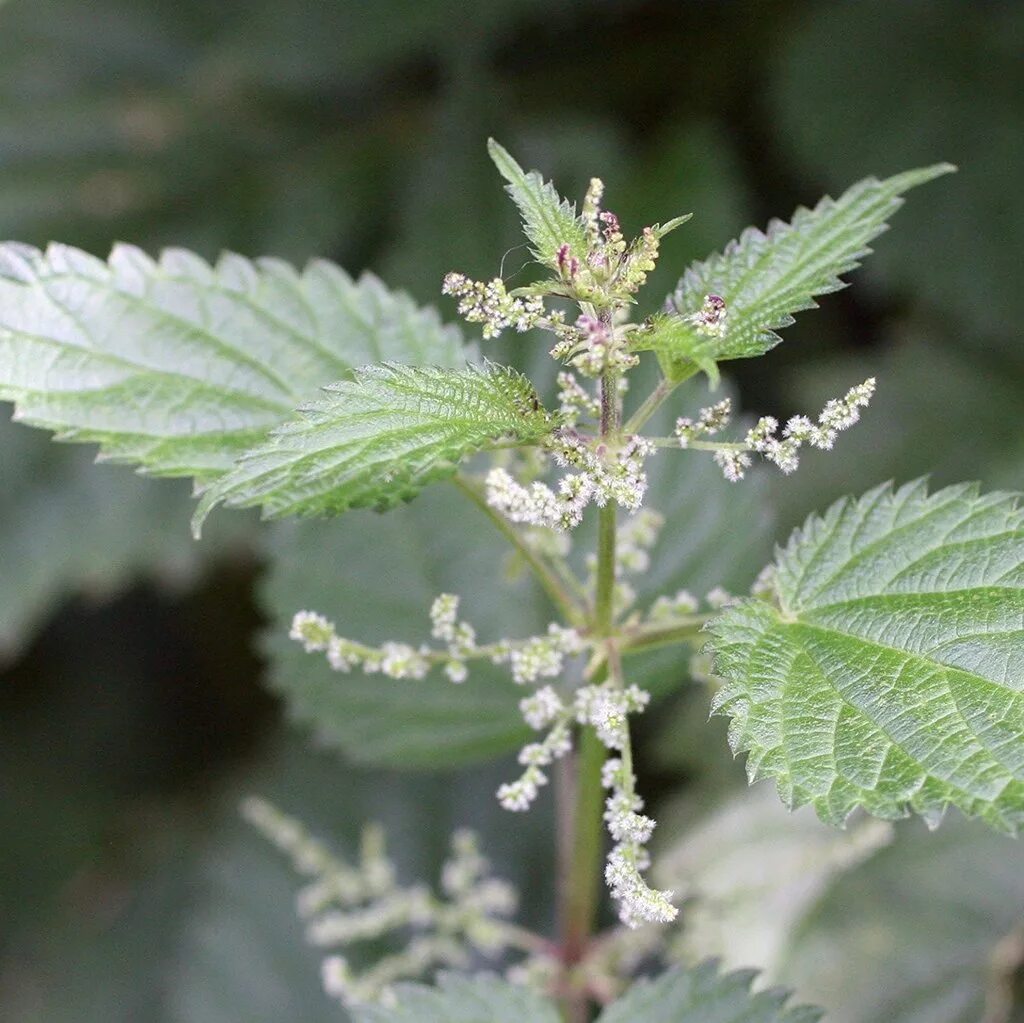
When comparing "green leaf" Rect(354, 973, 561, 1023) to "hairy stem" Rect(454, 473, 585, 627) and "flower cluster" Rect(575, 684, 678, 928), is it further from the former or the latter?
"hairy stem" Rect(454, 473, 585, 627)

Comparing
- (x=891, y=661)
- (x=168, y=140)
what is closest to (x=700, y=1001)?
(x=891, y=661)

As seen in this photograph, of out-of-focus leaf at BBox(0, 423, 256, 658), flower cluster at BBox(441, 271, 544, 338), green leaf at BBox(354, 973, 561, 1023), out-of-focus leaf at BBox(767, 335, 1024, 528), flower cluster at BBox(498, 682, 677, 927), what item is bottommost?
green leaf at BBox(354, 973, 561, 1023)

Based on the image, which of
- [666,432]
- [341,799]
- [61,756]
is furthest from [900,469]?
[61,756]

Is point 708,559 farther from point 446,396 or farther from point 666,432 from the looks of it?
point 446,396

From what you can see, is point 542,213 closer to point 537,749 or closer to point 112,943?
point 537,749

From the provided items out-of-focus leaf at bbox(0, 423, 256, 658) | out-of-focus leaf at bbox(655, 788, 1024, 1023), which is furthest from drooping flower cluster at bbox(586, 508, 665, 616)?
out-of-focus leaf at bbox(0, 423, 256, 658)

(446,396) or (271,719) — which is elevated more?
(271,719)
